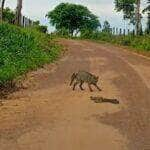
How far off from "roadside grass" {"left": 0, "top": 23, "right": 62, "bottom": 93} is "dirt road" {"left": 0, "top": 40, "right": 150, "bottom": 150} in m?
0.68

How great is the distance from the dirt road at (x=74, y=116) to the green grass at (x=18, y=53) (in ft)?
2.33

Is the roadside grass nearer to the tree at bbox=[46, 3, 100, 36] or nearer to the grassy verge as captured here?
the grassy verge

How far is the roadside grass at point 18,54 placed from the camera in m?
20.9

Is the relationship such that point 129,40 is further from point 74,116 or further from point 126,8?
point 74,116

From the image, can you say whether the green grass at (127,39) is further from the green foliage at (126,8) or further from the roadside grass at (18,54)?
the roadside grass at (18,54)

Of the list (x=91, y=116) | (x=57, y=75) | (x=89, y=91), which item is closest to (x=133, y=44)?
(x=57, y=75)

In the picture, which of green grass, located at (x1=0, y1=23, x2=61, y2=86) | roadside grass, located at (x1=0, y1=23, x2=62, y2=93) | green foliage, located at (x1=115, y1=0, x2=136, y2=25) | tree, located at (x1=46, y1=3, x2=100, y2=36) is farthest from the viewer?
tree, located at (x1=46, y1=3, x2=100, y2=36)

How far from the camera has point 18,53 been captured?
25625 millimetres

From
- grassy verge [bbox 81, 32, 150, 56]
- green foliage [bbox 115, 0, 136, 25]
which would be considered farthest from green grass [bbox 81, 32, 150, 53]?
green foliage [bbox 115, 0, 136, 25]

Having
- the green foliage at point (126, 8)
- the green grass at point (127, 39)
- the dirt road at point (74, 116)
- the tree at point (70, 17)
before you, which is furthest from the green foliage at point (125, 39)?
the dirt road at point (74, 116)

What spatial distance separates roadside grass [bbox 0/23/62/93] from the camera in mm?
20909

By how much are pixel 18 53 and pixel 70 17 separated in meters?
43.1

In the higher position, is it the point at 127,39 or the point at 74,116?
the point at 127,39

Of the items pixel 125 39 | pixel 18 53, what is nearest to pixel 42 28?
pixel 125 39
